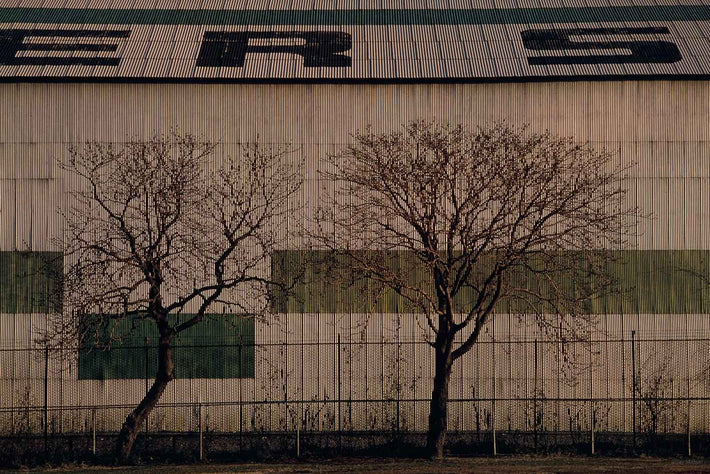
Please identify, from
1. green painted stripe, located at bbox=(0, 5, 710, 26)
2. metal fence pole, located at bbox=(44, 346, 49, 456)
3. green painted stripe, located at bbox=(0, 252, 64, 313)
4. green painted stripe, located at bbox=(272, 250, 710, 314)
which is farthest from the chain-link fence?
green painted stripe, located at bbox=(0, 5, 710, 26)

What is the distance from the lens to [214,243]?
93.2 ft

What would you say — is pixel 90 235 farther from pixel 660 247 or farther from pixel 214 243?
pixel 660 247

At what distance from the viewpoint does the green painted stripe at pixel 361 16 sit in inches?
1357

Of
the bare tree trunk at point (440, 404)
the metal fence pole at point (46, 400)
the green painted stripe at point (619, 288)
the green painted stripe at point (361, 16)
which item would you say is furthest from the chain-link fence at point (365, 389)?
the green painted stripe at point (361, 16)

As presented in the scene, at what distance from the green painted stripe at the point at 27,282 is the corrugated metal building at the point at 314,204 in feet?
0.20

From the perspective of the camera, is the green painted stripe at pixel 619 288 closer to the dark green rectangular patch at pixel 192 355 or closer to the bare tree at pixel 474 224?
the bare tree at pixel 474 224

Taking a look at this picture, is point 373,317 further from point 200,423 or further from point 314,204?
point 200,423

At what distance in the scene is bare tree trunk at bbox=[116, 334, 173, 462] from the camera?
992 inches

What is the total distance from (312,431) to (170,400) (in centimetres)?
436

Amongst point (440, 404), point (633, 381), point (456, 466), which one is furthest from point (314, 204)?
point (633, 381)

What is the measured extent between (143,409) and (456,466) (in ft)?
26.8

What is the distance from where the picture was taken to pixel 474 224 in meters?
28.9

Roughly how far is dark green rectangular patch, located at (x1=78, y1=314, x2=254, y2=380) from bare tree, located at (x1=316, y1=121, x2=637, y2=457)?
142 inches

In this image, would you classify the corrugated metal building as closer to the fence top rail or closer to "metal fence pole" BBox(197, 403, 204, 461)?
the fence top rail
